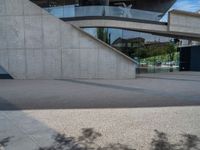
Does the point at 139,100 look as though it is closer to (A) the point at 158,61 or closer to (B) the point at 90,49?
(B) the point at 90,49

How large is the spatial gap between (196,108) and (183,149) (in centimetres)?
361

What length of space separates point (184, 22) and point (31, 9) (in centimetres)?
1512

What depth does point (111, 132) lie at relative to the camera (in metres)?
5.71

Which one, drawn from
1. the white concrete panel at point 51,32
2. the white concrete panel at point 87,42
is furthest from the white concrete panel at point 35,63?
the white concrete panel at point 87,42

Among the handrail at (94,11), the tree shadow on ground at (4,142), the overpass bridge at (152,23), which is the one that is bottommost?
the tree shadow on ground at (4,142)

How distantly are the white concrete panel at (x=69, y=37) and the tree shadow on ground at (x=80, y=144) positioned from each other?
1224 cm

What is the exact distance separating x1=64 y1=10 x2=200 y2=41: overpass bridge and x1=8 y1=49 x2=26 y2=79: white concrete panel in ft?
19.1

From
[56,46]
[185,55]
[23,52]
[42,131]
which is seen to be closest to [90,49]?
[56,46]

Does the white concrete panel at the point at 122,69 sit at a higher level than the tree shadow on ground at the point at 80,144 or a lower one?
higher

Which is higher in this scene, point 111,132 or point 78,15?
point 78,15

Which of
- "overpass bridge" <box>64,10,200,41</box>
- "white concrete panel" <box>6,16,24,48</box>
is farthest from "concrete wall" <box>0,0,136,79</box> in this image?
"overpass bridge" <box>64,10,200,41</box>

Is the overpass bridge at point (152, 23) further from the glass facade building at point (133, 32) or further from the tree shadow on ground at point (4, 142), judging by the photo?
the tree shadow on ground at point (4, 142)

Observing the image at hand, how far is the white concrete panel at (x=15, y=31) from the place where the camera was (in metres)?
17.5

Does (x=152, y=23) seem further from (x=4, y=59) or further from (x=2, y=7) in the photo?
(x=4, y=59)
